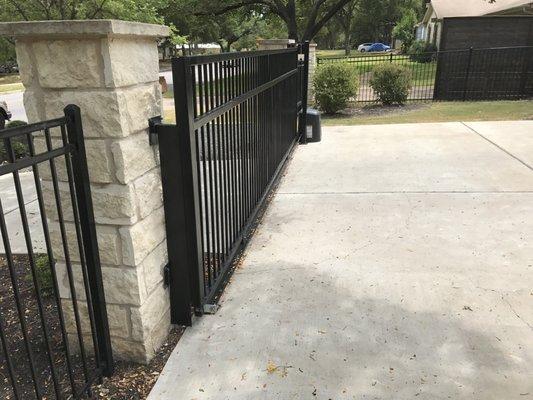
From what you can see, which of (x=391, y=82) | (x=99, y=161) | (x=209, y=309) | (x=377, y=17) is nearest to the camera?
(x=99, y=161)

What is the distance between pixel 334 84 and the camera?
11305 mm

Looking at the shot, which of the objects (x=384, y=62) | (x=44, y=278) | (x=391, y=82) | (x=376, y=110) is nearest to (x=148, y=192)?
(x=44, y=278)

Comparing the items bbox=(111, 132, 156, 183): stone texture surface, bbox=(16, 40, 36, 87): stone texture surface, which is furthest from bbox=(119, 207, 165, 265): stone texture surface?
bbox=(16, 40, 36, 87): stone texture surface

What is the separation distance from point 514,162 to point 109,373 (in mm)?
5658

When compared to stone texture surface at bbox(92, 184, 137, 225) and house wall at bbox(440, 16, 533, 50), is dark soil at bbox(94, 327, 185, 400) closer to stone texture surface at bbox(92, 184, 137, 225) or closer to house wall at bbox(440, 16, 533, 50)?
stone texture surface at bbox(92, 184, 137, 225)

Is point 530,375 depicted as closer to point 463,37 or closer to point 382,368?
point 382,368

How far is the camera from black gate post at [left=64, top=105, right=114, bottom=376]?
1.97m

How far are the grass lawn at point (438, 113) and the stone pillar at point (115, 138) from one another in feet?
27.6

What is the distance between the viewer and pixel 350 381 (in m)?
2.33

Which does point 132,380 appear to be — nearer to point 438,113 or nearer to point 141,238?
point 141,238

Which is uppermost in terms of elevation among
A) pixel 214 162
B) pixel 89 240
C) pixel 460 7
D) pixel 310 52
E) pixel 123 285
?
pixel 460 7

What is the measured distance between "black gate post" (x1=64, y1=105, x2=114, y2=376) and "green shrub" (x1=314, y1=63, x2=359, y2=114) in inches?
385

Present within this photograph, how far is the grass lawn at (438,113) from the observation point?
401 inches

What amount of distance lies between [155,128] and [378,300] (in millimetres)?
1801
